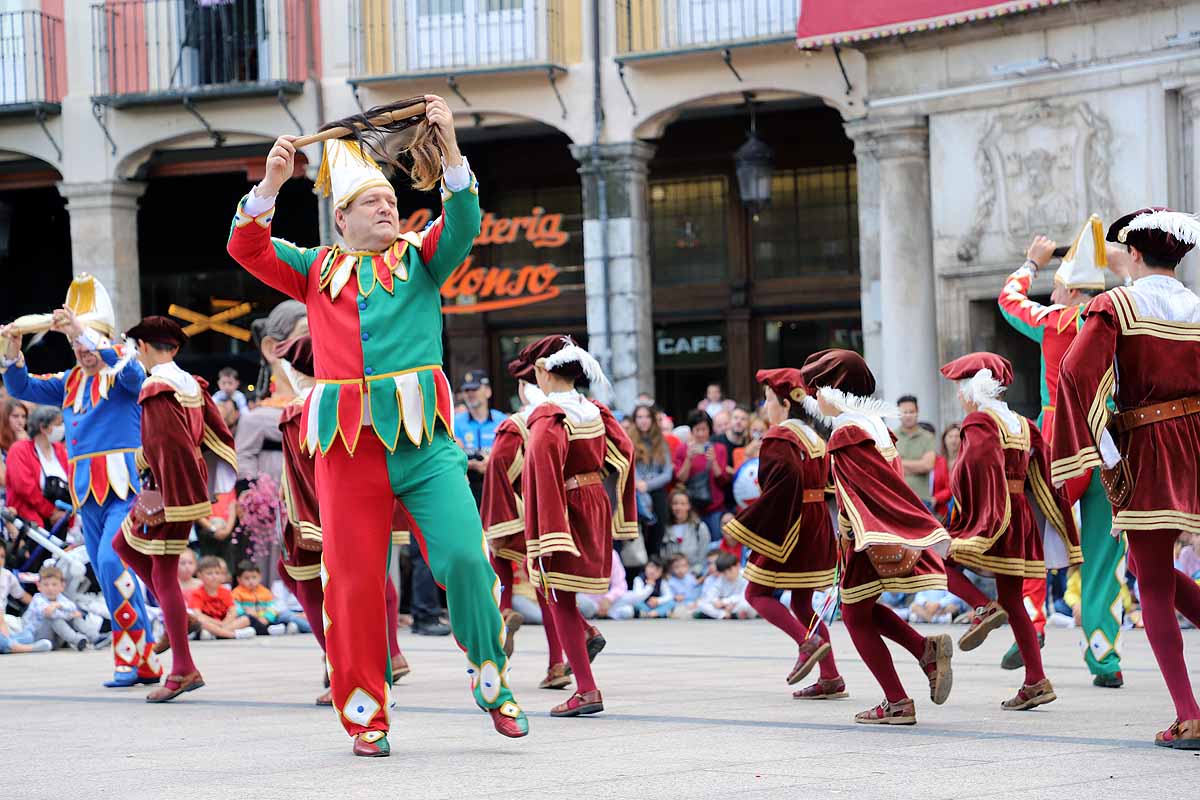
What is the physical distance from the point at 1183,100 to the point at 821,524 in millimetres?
9361

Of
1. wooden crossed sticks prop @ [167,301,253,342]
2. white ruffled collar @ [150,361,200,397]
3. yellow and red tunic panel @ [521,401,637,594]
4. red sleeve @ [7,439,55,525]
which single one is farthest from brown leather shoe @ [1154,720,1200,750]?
wooden crossed sticks prop @ [167,301,253,342]

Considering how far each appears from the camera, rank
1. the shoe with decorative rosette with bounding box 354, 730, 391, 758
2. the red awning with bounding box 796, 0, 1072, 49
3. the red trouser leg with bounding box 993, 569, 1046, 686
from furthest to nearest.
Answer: the red awning with bounding box 796, 0, 1072, 49 < the red trouser leg with bounding box 993, 569, 1046, 686 < the shoe with decorative rosette with bounding box 354, 730, 391, 758

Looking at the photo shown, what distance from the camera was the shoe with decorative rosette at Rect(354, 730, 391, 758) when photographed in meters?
6.74

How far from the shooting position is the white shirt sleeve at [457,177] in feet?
22.3

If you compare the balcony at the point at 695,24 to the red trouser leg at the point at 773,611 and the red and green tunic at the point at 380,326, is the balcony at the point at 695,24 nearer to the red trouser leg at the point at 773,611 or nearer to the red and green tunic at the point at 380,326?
the red trouser leg at the point at 773,611

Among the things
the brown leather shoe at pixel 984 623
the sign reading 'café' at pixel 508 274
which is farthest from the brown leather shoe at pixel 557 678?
the sign reading 'café' at pixel 508 274

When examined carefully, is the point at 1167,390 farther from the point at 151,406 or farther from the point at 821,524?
the point at 151,406

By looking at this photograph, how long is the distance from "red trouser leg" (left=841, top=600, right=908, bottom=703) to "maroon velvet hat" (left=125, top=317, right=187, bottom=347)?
383 cm

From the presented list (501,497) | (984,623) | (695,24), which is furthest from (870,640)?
(695,24)

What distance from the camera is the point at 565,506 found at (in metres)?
8.84

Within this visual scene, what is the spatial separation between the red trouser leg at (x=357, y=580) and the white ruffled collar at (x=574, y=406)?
2.24 m

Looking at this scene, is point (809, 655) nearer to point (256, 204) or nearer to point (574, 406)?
point (574, 406)

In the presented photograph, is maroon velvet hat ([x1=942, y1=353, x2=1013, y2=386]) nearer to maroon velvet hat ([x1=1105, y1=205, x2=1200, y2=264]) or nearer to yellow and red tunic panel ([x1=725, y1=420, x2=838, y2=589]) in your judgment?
yellow and red tunic panel ([x1=725, y1=420, x2=838, y2=589])

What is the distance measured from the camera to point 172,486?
942 centimetres
